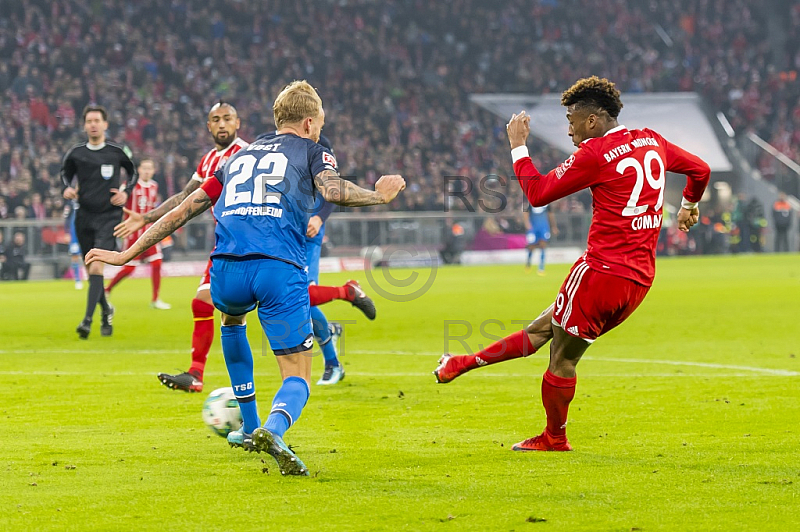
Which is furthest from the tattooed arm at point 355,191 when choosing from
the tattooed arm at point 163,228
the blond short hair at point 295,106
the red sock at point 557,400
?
the red sock at point 557,400

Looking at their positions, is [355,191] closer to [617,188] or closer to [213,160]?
[617,188]

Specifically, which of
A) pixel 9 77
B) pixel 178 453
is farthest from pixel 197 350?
pixel 9 77

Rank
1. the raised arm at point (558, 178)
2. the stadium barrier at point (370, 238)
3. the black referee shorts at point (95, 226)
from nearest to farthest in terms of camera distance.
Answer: the raised arm at point (558, 178) < the black referee shorts at point (95, 226) < the stadium barrier at point (370, 238)

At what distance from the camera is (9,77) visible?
3102 cm

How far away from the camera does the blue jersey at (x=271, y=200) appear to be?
525cm

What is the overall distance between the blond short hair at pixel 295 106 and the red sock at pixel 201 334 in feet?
9.96

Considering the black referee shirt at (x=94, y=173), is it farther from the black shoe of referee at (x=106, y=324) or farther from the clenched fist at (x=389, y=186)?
the clenched fist at (x=389, y=186)

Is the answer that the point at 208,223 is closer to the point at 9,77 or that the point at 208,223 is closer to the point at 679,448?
the point at 9,77

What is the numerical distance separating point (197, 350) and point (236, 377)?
8.29 ft

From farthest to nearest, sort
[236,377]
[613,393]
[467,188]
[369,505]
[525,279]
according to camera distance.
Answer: [467,188]
[525,279]
[613,393]
[236,377]
[369,505]

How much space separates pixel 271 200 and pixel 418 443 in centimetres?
174

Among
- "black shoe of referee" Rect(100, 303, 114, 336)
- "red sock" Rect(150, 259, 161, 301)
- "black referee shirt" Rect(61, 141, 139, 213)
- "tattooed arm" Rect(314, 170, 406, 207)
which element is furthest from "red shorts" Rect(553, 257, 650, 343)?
"red sock" Rect(150, 259, 161, 301)

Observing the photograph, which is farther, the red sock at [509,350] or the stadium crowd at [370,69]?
the stadium crowd at [370,69]

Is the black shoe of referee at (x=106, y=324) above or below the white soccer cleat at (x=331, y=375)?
below
